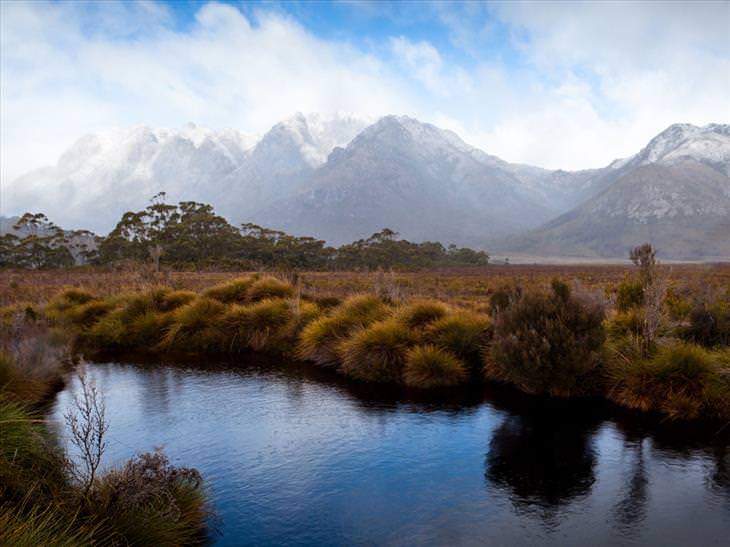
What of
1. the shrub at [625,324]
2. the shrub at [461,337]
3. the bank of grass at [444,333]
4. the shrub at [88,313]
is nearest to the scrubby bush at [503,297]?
the bank of grass at [444,333]

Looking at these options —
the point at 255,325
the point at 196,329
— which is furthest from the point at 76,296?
the point at 255,325

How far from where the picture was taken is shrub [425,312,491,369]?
14.1m

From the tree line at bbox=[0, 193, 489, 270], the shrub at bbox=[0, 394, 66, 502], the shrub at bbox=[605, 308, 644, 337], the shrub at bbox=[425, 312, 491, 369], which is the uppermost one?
the tree line at bbox=[0, 193, 489, 270]

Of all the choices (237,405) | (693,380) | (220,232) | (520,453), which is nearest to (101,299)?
(237,405)

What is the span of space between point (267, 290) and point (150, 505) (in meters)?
13.9

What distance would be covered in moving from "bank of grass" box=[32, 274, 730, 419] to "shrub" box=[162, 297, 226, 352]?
32 millimetres

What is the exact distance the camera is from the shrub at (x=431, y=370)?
13.1m

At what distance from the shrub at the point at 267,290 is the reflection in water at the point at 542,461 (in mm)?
10859

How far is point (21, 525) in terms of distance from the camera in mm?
4406

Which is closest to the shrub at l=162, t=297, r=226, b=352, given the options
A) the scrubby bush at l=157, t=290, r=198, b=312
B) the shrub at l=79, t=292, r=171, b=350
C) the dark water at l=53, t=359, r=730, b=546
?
the shrub at l=79, t=292, r=171, b=350

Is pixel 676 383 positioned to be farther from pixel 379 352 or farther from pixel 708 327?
pixel 379 352

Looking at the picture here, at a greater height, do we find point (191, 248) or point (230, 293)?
point (191, 248)

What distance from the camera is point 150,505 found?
607 centimetres

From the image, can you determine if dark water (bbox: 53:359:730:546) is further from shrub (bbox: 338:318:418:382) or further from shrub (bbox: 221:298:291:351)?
shrub (bbox: 221:298:291:351)
